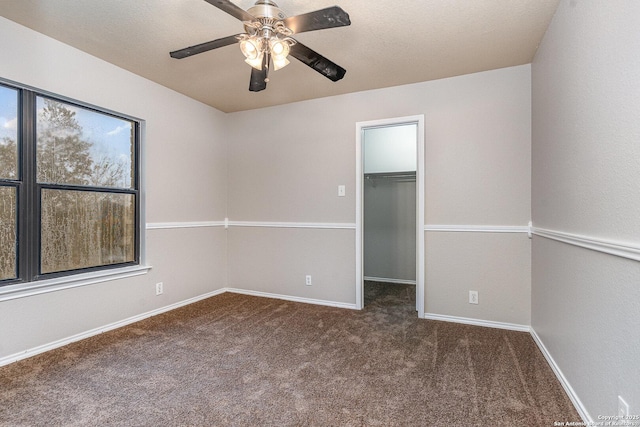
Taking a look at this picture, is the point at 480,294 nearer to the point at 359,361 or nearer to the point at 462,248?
the point at 462,248

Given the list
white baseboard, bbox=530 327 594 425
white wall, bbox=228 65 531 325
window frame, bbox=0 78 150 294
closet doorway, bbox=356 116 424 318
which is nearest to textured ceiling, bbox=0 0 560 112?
white wall, bbox=228 65 531 325

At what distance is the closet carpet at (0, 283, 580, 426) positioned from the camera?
5.21ft

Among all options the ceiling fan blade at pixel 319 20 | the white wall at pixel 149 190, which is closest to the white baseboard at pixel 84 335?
the white wall at pixel 149 190

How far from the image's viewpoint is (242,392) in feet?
5.90

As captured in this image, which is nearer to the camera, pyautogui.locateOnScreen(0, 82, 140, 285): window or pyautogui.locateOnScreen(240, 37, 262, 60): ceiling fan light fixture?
pyautogui.locateOnScreen(240, 37, 262, 60): ceiling fan light fixture

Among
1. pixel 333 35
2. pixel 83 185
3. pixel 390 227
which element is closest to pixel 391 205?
pixel 390 227

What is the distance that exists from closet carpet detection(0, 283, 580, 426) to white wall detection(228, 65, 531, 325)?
53 cm

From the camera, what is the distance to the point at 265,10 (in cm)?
164

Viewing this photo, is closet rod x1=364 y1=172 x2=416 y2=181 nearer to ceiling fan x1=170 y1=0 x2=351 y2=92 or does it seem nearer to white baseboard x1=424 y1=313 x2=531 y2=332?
white baseboard x1=424 y1=313 x2=531 y2=332

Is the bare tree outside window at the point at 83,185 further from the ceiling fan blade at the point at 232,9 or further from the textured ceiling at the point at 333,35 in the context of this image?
the ceiling fan blade at the point at 232,9

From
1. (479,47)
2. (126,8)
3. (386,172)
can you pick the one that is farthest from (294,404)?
(386,172)

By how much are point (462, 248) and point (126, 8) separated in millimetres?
3233

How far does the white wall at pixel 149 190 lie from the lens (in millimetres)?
2205

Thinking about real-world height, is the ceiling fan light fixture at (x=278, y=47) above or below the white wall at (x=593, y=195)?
above
